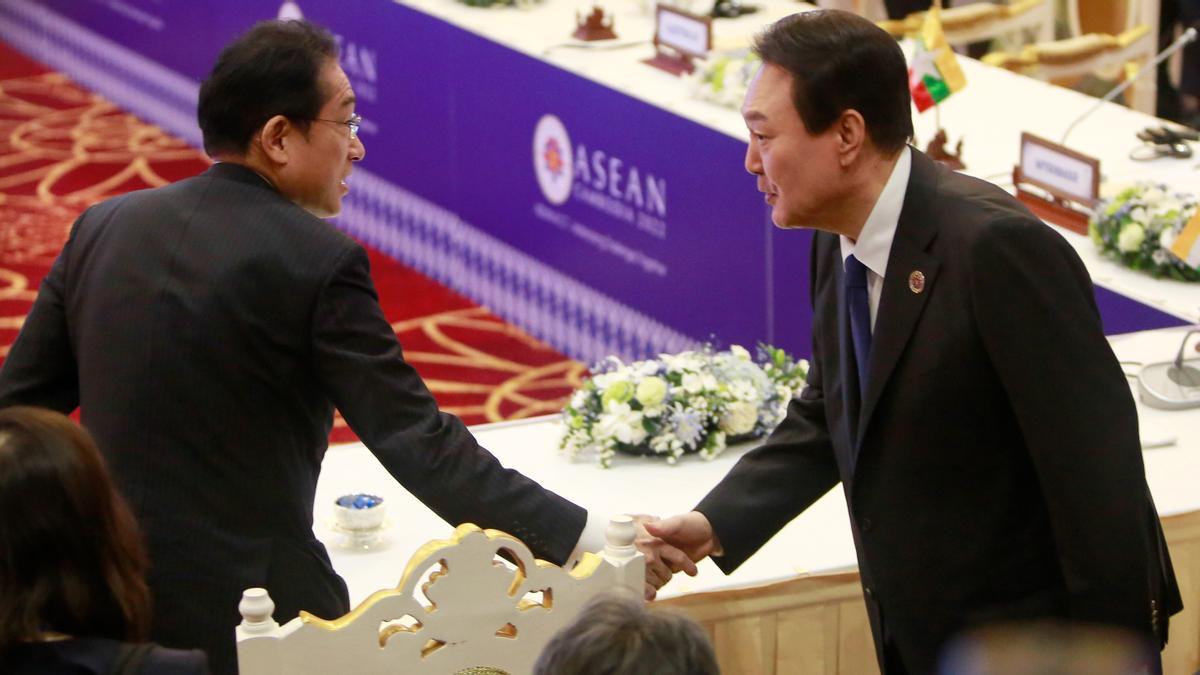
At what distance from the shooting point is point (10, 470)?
5.02 feet

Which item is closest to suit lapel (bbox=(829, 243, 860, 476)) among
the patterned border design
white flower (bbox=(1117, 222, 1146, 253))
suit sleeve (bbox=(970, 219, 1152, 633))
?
suit sleeve (bbox=(970, 219, 1152, 633))

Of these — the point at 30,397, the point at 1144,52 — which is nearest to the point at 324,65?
the point at 30,397

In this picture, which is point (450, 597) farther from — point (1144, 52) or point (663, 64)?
point (1144, 52)

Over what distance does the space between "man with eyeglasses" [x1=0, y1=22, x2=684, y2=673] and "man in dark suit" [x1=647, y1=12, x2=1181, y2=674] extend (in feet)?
1.55

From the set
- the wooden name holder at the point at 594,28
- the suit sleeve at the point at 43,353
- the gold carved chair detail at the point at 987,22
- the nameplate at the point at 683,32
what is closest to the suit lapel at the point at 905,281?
the suit sleeve at the point at 43,353

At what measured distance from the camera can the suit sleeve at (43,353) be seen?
6.97 feet

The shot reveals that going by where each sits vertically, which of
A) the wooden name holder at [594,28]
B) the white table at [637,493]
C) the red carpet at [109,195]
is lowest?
the red carpet at [109,195]

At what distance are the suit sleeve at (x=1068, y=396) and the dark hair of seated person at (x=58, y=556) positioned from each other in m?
0.83

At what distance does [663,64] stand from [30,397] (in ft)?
11.9

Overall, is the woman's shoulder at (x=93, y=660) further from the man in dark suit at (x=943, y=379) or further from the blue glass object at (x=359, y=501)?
the blue glass object at (x=359, y=501)

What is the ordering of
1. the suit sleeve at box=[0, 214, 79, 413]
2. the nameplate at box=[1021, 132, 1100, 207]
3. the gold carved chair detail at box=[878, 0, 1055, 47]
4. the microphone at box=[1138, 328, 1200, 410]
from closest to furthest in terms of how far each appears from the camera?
the suit sleeve at box=[0, 214, 79, 413], the microphone at box=[1138, 328, 1200, 410], the nameplate at box=[1021, 132, 1100, 207], the gold carved chair detail at box=[878, 0, 1055, 47]

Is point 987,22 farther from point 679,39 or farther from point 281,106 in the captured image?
point 281,106

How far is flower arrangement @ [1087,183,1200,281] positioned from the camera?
3900 mm

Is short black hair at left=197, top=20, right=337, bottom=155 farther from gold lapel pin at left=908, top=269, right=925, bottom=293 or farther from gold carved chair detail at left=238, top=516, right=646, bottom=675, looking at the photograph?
gold lapel pin at left=908, top=269, right=925, bottom=293
